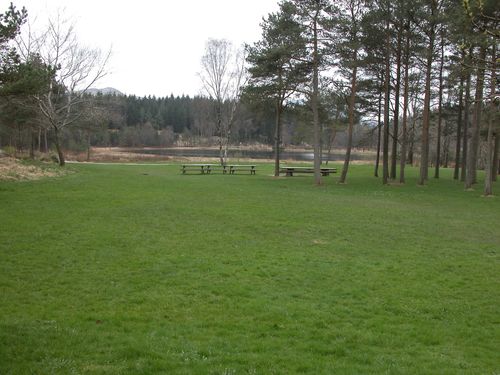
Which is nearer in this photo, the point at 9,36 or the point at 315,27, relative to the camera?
the point at 9,36

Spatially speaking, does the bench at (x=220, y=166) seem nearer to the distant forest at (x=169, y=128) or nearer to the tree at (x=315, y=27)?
the tree at (x=315, y=27)

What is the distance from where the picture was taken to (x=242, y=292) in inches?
263

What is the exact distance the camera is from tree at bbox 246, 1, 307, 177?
23156 mm

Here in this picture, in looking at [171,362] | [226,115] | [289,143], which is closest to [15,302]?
[171,362]

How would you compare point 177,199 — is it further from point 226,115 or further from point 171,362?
point 226,115

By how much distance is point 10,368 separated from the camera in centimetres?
391

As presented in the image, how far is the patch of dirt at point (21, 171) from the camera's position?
803 inches

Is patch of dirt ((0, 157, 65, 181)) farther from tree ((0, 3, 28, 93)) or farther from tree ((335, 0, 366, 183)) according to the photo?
tree ((335, 0, 366, 183))

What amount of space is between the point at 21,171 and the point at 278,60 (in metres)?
14.8

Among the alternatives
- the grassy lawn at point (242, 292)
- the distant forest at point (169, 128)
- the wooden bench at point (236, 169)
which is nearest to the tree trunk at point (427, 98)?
the grassy lawn at point (242, 292)

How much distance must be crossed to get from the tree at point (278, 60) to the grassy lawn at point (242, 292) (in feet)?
41.2

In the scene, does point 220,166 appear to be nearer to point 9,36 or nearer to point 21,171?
point 21,171

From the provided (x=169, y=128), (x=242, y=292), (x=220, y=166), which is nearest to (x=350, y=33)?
(x=220, y=166)

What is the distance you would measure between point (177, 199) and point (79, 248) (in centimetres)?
843
